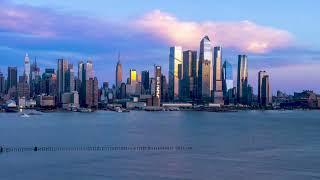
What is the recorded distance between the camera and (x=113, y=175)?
36.7 metres

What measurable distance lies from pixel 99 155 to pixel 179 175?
12.6 meters

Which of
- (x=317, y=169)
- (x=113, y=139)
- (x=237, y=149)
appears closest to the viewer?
(x=317, y=169)

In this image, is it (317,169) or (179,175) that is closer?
(179,175)

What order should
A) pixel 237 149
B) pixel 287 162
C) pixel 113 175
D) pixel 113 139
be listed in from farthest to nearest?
pixel 113 139, pixel 237 149, pixel 287 162, pixel 113 175

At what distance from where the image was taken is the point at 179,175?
121ft

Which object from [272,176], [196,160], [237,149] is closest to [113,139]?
[237,149]

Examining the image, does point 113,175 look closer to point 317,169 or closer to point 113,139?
point 317,169

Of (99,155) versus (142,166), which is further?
(99,155)

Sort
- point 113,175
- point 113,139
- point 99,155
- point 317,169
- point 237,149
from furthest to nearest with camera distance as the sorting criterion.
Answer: point 113,139 < point 237,149 < point 99,155 < point 317,169 < point 113,175

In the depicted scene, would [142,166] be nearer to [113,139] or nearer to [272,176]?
[272,176]

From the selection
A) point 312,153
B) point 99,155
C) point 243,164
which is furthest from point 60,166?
point 312,153

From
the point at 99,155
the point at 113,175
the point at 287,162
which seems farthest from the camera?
the point at 99,155

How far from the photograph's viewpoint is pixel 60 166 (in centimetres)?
4053

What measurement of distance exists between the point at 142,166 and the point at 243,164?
7210 millimetres
